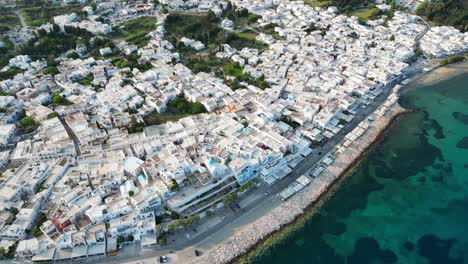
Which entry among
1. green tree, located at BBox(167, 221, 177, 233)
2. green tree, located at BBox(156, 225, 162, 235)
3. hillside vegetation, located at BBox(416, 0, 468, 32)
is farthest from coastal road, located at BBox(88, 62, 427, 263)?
hillside vegetation, located at BBox(416, 0, 468, 32)

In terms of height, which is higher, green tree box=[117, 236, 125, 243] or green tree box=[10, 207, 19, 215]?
green tree box=[117, 236, 125, 243]

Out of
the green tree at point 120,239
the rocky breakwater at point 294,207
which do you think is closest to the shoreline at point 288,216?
the rocky breakwater at point 294,207

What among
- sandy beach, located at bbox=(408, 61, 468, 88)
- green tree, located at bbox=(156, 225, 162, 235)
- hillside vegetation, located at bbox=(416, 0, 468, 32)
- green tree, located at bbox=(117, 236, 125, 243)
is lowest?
green tree, located at bbox=(117, 236, 125, 243)

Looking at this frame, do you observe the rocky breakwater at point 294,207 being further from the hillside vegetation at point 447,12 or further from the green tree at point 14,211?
the hillside vegetation at point 447,12

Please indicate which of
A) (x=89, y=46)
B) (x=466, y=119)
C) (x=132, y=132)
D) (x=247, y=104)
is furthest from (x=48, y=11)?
(x=466, y=119)

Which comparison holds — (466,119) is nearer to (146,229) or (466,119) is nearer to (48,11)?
(146,229)

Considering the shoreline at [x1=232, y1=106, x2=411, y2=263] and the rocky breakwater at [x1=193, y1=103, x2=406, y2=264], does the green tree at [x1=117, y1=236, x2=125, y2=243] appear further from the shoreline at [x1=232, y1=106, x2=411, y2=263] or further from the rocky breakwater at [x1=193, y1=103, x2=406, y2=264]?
the shoreline at [x1=232, y1=106, x2=411, y2=263]
